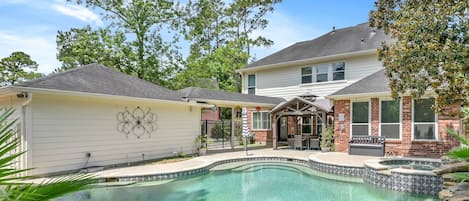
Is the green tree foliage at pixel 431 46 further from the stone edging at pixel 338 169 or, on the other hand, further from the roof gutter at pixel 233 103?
the roof gutter at pixel 233 103

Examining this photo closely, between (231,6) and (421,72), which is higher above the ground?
(231,6)

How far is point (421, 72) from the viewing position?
31.1ft

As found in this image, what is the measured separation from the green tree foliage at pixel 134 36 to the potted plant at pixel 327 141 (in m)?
15.6

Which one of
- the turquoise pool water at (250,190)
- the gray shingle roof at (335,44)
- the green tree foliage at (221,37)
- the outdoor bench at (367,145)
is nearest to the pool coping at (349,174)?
the turquoise pool water at (250,190)

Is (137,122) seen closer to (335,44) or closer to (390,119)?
(390,119)

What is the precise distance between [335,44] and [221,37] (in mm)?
14781

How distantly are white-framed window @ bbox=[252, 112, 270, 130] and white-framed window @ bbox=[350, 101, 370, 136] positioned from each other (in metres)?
6.94

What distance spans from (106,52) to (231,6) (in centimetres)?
1234

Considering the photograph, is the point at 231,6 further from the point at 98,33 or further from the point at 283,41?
the point at 98,33

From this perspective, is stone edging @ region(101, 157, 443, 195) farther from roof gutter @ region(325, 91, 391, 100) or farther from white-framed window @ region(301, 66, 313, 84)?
white-framed window @ region(301, 66, 313, 84)

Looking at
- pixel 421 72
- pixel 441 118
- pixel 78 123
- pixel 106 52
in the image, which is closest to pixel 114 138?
pixel 78 123

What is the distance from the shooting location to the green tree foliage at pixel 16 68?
31.4 meters

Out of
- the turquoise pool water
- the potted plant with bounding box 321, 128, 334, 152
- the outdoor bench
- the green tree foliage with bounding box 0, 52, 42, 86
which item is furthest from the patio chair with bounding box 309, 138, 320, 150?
the green tree foliage with bounding box 0, 52, 42, 86

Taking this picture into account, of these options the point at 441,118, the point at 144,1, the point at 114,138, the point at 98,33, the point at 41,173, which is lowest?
the point at 41,173
